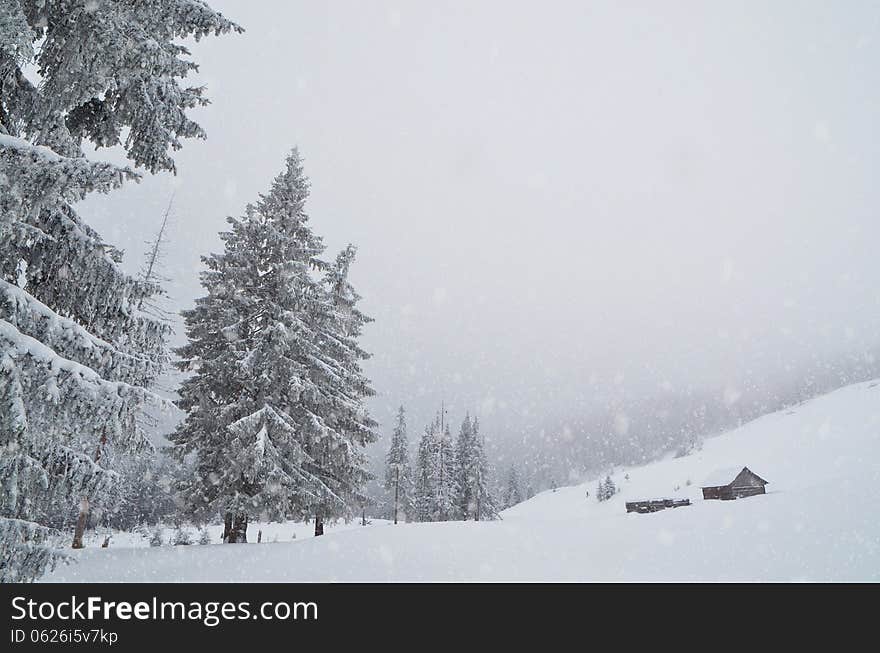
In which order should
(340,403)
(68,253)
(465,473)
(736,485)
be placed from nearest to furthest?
(68,253) < (340,403) < (736,485) < (465,473)

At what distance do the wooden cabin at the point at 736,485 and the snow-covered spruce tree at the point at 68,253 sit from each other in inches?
1512

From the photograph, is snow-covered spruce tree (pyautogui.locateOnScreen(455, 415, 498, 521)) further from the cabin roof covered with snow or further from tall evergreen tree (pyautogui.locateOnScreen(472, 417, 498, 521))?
the cabin roof covered with snow

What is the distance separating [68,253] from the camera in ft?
18.6

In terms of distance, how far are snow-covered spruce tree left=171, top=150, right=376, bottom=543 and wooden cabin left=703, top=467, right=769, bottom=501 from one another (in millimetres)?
29076

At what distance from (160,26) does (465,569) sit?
1234 cm

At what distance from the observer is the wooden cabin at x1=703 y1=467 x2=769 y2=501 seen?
33188mm

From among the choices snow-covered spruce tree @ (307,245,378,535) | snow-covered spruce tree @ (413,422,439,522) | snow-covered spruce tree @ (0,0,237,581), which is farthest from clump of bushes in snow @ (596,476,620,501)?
snow-covered spruce tree @ (0,0,237,581)

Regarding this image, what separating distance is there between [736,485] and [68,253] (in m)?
40.0

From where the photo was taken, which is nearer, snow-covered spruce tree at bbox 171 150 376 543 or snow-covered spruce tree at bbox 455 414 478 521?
snow-covered spruce tree at bbox 171 150 376 543

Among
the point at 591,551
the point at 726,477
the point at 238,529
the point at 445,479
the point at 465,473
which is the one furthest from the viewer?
the point at 465,473

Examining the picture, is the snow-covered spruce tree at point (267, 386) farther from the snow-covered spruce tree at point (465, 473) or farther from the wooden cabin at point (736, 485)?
the snow-covered spruce tree at point (465, 473)

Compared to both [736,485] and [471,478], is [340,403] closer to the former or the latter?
[736,485]

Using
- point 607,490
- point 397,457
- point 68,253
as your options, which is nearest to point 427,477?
point 397,457
